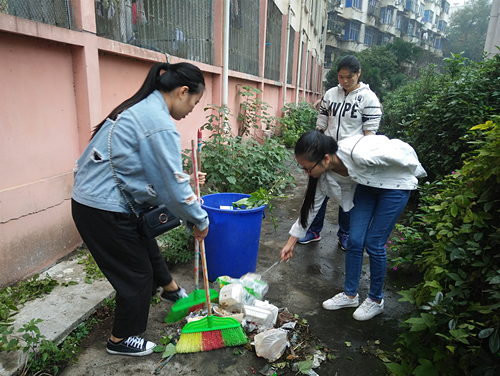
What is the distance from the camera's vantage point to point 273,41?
35.7 ft

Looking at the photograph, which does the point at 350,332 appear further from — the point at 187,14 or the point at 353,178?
the point at 187,14

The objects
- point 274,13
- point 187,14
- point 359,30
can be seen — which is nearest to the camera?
point 187,14

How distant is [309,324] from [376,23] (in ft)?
166

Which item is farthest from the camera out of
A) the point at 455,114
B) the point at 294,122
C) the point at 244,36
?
the point at 294,122

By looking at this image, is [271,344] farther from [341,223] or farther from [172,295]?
[341,223]

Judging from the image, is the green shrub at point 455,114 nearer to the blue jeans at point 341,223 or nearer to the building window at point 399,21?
the blue jeans at point 341,223

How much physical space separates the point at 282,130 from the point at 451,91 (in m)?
6.67

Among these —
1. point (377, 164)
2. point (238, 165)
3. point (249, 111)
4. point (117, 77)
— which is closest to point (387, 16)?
point (249, 111)

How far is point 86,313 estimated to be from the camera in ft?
7.59

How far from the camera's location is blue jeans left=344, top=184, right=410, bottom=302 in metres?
2.38

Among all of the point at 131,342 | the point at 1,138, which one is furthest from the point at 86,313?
the point at 1,138

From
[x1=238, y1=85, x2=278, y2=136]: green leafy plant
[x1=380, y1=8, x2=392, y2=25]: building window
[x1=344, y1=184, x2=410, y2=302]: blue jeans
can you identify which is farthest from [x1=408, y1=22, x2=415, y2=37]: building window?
[x1=344, y1=184, x2=410, y2=302]: blue jeans

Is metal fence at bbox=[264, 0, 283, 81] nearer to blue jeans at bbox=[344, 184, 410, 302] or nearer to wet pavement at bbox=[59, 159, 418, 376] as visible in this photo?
wet pavement at bbox=[59, 159, 418, 376]

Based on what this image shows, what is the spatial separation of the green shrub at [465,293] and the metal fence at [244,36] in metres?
5.99
